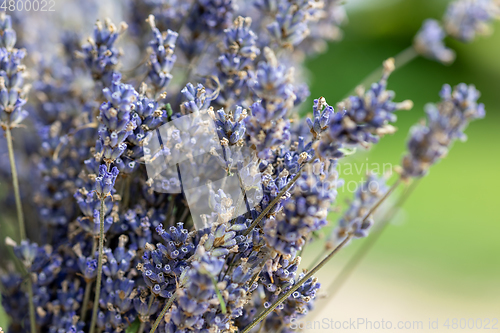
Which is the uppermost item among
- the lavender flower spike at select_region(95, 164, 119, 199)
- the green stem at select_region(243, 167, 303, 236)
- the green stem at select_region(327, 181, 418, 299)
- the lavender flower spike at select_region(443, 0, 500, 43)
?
the lavender flower spike at select_region(443, 0, 500, 43)

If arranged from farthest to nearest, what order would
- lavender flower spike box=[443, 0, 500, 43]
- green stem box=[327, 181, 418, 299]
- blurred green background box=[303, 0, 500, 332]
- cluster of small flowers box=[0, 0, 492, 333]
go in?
blurred green background box=[303, 0, 500, 332], lavender flower spike box=[443, 0, 500, 43], green stem box=[327, 181, 418, 299], cluster of small flowers box=[0, 0, 492, 333]

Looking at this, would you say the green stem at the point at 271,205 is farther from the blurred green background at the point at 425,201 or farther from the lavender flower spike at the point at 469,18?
the lavender flower spike at the point at 469,18

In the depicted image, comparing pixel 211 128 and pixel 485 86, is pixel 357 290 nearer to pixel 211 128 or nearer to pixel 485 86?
pixel 211 128

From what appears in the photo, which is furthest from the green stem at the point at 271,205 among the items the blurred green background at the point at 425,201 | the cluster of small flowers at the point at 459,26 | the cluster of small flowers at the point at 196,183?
the cluster of small flowers at the point at 459,26

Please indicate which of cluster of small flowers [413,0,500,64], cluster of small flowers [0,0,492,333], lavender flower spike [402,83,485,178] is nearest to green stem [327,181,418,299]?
cluster of small flowers [0,0,492,333]

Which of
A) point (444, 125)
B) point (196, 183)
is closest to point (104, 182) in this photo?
point (196, 183)

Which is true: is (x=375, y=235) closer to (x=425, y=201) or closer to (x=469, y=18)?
(x=469, y=18)

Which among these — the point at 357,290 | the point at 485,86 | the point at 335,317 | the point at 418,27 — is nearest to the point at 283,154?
the point at 335,317
